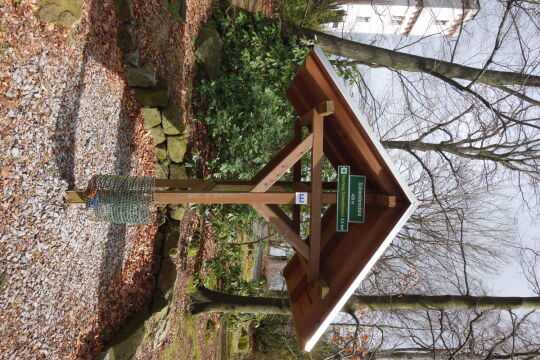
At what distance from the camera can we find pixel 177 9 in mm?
6477

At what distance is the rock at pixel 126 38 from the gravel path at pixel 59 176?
0.12 metres

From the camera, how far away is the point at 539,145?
7758 millimetres

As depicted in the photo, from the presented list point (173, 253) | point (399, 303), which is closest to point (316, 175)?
point (173, 253)

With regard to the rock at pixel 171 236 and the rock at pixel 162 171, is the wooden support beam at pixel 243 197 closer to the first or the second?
the rock at pixel 162 171

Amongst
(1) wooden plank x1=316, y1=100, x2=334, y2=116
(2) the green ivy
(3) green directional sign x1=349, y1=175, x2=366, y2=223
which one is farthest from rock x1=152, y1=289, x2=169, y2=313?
(1) wooden plank x1=316, y1=100, x2=334, y2=116

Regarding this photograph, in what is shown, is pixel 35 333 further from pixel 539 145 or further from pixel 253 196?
pixel 539 145

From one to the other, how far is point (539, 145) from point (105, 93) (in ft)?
27.5

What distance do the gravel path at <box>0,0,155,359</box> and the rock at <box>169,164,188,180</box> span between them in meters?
1.00

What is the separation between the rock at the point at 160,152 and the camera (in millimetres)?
6056

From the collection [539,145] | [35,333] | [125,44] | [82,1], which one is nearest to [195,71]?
[125,44]

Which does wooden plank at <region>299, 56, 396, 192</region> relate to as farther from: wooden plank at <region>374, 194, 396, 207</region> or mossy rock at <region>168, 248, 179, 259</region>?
mossy rock at <region>168, 248, 179, 259</region>

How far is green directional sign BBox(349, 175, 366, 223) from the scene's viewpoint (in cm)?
344

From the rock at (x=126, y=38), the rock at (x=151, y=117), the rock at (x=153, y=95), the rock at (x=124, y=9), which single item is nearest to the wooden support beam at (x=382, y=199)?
the rock at (x=153, y=95)

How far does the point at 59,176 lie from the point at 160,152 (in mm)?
2313
